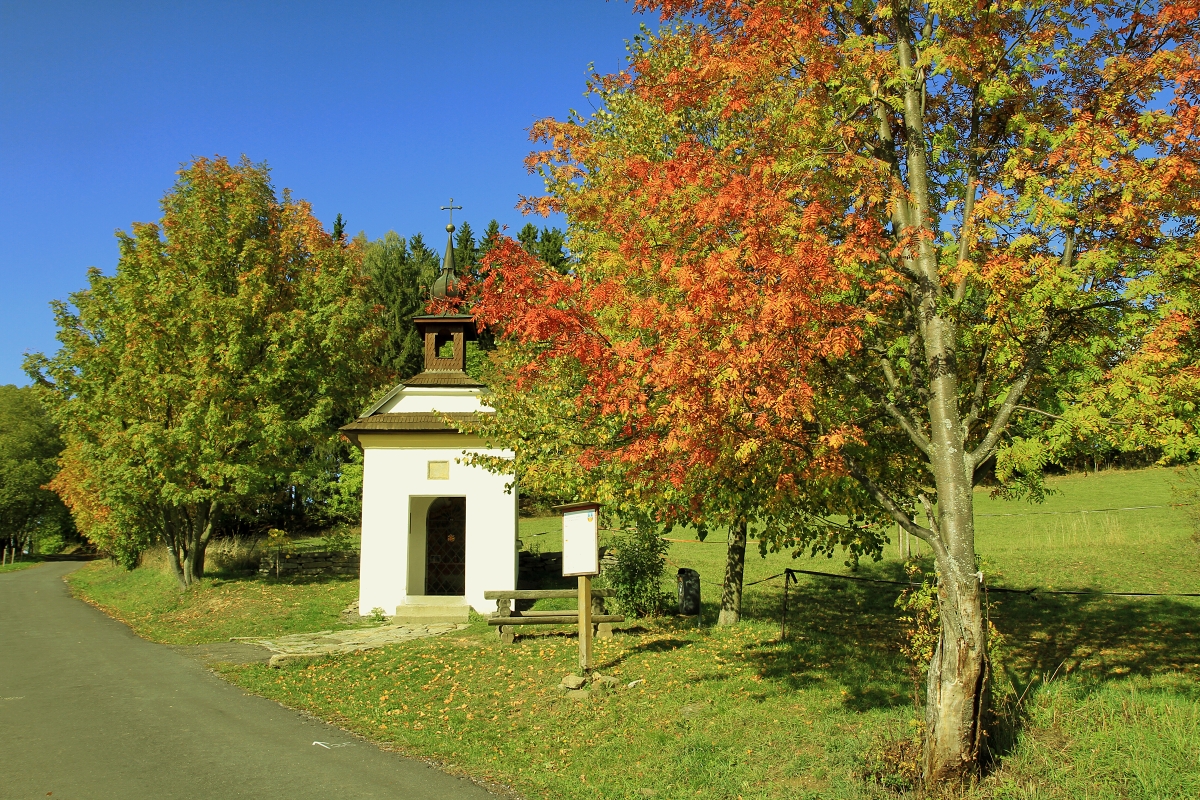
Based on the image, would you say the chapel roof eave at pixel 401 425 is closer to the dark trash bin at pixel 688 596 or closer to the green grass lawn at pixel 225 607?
the green grass lawn at pixel 225 607

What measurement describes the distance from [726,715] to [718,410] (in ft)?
11.9

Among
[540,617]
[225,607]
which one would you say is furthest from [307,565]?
[540,617]

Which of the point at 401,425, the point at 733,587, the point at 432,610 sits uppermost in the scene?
the point at 401,425

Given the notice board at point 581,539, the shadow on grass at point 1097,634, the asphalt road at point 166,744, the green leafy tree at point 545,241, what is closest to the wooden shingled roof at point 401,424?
the asphalt road at point 166,744

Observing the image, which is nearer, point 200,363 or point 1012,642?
point 1012,642

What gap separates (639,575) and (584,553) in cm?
355

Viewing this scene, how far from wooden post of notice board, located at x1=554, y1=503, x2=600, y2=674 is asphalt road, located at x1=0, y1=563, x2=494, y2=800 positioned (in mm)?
3237

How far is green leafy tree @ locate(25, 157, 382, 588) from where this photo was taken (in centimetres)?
2019

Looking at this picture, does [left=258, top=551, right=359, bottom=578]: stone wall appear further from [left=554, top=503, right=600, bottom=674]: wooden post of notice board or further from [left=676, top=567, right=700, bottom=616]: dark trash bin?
[left=554, top=503, right=600, bottom=674]: wooden post of notice board

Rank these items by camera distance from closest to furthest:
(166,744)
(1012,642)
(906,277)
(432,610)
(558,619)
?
(906,277), (166,744), (1012,642), (558,619), (432,610)

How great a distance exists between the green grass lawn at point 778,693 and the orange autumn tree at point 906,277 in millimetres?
1032

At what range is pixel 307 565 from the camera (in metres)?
24.2

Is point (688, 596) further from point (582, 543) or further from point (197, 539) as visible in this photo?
point (197, 539)

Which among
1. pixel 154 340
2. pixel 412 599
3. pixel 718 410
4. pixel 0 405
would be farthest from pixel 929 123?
pixel 0 405
